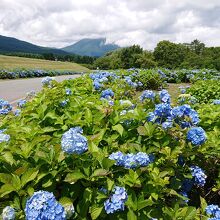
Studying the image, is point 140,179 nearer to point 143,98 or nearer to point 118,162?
point 118,162

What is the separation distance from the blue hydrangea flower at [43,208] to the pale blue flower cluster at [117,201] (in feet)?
1.18

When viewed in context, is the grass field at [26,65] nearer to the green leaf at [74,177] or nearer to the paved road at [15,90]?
the paved road at [15,90]

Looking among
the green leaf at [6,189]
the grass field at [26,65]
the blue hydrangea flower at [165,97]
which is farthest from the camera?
the grass field at [26,65]

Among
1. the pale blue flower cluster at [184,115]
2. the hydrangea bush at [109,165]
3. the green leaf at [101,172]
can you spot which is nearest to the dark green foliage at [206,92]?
the hydrangea bush at [109,165]

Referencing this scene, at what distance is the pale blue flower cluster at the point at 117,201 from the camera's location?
7.64 ft

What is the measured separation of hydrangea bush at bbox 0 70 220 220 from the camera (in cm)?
243

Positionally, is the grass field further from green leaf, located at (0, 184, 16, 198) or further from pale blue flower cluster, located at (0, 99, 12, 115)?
green leaf, located at (0, 184, 16, 198)

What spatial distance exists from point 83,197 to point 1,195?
1.71ft

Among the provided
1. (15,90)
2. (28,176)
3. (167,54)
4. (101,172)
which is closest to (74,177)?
(101,172)

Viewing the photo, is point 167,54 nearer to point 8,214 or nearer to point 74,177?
point 74,177

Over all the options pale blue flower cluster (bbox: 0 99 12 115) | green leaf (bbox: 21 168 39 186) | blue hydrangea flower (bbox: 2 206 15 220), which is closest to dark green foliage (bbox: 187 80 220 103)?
pale blue flower cluster (bbox: 0 99 12 115)

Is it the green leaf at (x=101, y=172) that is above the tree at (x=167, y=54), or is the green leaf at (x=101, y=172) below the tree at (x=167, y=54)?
Answer: above

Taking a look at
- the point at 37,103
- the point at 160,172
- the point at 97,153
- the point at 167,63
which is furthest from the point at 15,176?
the point at 167,63

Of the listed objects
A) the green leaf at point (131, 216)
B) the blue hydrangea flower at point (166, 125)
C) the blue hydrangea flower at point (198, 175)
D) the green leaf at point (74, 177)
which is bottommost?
the blue hydrangea flower at point (198, 175)
